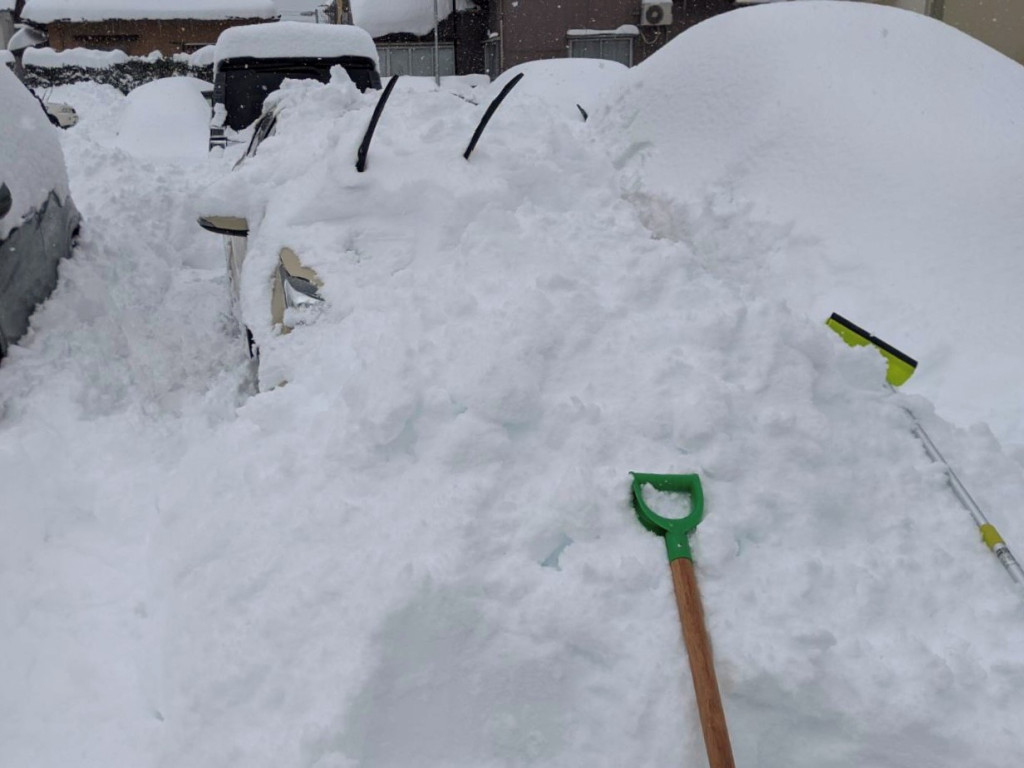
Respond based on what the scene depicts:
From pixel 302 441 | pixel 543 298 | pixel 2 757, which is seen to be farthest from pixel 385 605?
pixel 543 298

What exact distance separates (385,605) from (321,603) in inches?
7.7

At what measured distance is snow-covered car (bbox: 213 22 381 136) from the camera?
23.6ft

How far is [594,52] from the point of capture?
56.2 ft

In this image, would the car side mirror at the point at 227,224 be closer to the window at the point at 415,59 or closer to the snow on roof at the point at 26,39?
the window at the point at 415,59

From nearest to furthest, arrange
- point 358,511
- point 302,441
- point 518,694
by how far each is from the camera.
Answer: point 518,694, point 358,511, point 302,441

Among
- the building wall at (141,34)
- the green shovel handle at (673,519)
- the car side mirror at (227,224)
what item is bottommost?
the building wall at (141,34)

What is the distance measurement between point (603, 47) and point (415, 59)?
5327mm

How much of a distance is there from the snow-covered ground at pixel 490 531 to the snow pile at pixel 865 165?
347 millimetres

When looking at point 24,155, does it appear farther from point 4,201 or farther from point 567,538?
point 567,538

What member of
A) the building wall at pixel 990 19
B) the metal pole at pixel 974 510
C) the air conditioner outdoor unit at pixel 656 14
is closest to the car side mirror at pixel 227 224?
the metal pole at pixel 974 510

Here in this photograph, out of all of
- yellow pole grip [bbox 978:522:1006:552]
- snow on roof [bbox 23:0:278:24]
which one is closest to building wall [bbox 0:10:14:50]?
snow on roof [bbox 23:0:278:24]

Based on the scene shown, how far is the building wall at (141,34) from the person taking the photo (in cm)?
Answer: 2168

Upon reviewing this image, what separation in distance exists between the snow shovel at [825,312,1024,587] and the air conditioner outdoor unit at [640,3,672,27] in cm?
1505

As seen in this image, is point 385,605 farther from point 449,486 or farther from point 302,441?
point 302,441
